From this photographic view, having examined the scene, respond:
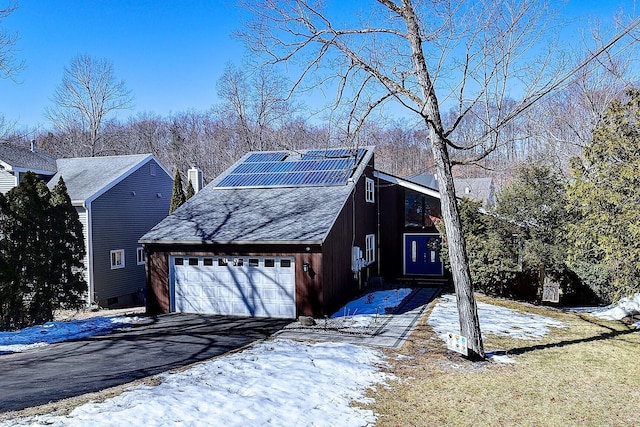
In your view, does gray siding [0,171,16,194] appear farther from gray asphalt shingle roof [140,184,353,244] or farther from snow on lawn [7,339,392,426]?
snow on lawn [7,339,392,426]

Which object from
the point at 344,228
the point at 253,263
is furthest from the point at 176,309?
the point at 344,228

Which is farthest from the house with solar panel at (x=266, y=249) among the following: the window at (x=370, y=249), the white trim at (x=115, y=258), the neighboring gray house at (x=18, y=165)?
the neighboring gray house at (x=18, y=165)

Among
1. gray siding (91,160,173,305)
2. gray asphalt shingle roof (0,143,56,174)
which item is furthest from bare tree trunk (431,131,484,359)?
gray asphalt shingle roof (0,143,56,174)

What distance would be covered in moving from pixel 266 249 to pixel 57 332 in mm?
5635

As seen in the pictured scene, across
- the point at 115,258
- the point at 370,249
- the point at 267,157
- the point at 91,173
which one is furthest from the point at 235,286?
the point at 91,173

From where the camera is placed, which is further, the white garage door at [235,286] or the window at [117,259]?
the window at [117,259]

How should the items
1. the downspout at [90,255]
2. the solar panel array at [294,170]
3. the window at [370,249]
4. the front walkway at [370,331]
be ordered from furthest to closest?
the downspout at [90,255], the window at [370,249], the solar panel array at [294,170], the front walkway at [370,331]

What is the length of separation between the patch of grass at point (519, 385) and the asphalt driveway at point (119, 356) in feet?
12.5

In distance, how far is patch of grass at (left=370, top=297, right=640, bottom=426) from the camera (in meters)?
5.93

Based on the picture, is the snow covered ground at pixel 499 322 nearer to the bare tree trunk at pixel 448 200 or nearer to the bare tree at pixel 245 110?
the bare tree trunk at pixel 448 200

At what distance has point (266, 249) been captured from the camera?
12.1 m

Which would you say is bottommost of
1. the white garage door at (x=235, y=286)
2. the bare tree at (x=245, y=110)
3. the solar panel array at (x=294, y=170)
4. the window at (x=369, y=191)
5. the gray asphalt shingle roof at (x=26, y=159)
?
the white garage door at (x=235, y=286)

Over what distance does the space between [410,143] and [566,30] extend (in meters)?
29.6

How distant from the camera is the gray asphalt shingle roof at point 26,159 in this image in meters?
18.7
